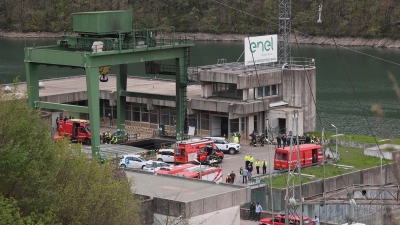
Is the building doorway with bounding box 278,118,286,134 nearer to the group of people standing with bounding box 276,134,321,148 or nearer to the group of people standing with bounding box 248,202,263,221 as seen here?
the group of people standing with bounding box 276,134,321,148

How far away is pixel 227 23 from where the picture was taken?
15550 centimetres

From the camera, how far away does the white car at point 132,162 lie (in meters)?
45.3

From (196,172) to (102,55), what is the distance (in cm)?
1047

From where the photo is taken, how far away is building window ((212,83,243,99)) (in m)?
55.4

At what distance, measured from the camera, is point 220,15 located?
6166 inches

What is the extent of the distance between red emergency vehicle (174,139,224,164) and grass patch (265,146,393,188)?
16.3 feet

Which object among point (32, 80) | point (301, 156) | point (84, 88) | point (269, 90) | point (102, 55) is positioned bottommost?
point (301, 156)

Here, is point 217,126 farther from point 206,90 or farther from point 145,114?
point 145,114

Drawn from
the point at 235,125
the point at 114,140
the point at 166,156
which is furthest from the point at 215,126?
the point at 166,156

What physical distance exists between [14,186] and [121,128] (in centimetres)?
3081

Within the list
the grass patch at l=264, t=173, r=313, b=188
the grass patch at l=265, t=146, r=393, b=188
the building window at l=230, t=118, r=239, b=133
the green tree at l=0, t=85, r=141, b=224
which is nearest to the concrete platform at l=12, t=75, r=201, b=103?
the building window at l=230, t=118, r=239, b=133

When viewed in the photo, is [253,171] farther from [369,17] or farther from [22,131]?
[369,17]

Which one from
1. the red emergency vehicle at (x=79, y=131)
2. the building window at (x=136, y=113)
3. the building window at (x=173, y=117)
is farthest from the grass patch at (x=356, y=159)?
the red emergency vehicle at (x=79, y=131)

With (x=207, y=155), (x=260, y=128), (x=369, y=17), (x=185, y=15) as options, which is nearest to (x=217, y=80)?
(x=260, y=128)
